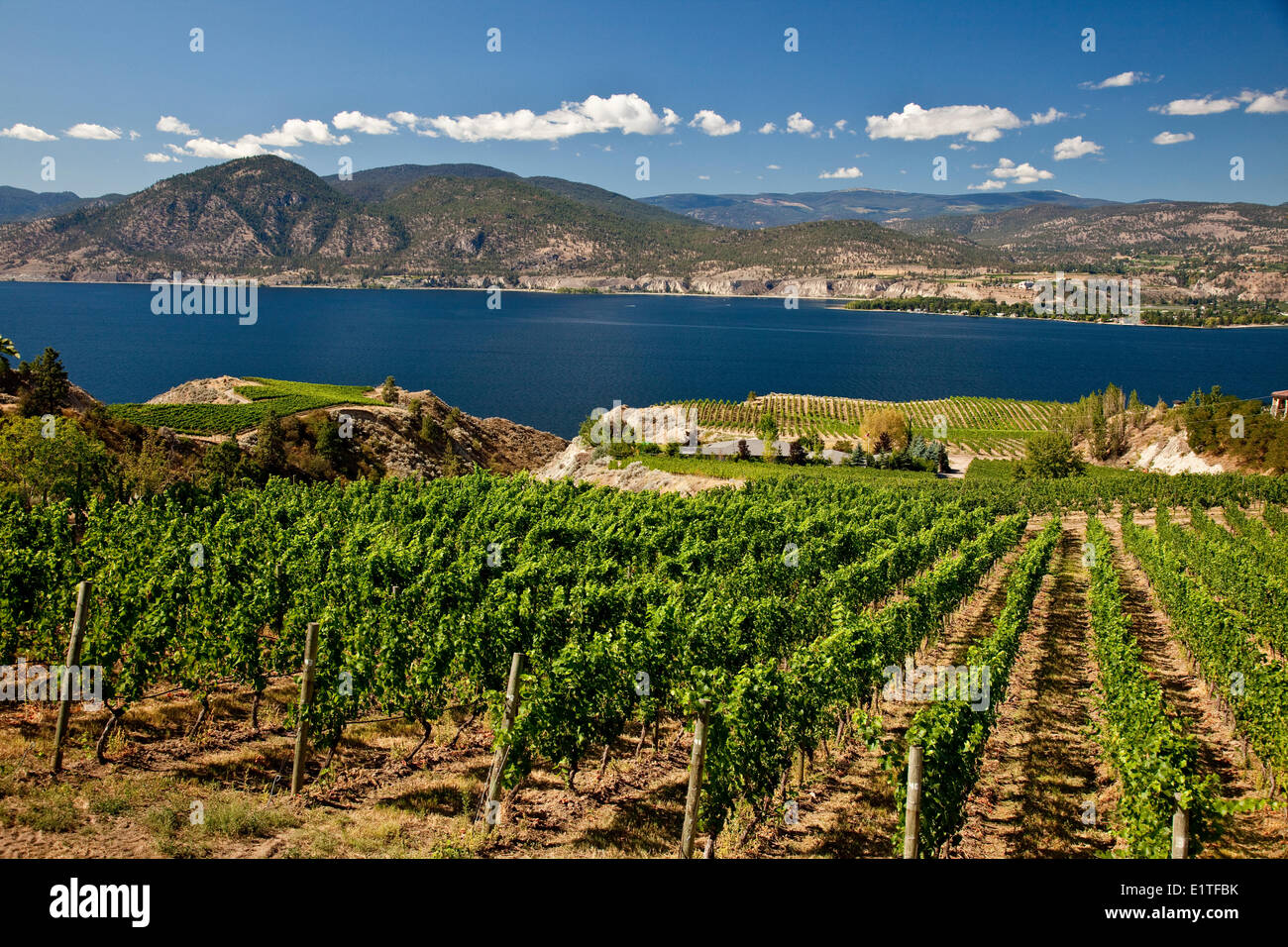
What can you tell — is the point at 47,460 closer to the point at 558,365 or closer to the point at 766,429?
the point at 766,429

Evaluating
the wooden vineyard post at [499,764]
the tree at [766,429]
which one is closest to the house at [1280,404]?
the tree at [766,429]

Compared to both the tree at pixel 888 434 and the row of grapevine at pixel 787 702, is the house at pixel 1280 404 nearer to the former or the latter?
the tree at pixel 888 434

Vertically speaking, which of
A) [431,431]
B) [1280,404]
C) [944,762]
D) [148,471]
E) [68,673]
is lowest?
[944,762]

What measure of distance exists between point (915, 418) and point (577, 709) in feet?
335

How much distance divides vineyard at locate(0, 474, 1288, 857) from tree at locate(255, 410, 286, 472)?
25.8 meters

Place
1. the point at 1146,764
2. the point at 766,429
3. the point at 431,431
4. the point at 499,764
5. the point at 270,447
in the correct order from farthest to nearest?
the point at 766,429 → the point at 431,431 → the point at 270,447 → the point at 499,764 → the point at 1146,764

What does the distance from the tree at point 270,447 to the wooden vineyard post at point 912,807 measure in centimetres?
4440

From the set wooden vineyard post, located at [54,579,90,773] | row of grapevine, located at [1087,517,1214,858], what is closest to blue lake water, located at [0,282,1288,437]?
wooden vineyard post, located at [54,579,90,773]

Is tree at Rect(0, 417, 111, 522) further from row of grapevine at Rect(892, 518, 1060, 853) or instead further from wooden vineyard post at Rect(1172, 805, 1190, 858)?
wooden vineyard post at Rect(1172, 805, 1190, 858)

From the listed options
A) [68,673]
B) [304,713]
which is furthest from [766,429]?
[68,673]

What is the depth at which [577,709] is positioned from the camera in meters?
11.4
